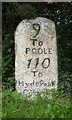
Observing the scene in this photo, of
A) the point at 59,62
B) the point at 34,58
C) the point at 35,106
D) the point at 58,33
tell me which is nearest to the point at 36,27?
the point at 34,58

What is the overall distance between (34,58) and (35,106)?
1149mm

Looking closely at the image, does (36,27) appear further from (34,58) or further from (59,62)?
(59,62)

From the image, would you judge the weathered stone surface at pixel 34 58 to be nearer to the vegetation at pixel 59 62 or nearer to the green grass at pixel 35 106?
the vegetation at pixel 59 62

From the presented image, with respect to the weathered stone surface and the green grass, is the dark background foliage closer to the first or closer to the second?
the weathered stone surface

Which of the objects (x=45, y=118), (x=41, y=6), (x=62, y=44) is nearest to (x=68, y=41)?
(x=62, y=44)

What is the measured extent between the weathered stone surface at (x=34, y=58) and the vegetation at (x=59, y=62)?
0.80 feet

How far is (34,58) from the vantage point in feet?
20.1

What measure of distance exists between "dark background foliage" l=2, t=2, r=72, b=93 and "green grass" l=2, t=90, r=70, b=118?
0.95 metres

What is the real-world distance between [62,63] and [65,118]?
2863mm

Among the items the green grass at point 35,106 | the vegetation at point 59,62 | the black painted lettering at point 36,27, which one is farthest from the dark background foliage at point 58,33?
the green grass at point 35,106

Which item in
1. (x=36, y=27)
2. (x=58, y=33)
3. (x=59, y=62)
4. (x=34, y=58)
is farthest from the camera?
(x=58, y=33)

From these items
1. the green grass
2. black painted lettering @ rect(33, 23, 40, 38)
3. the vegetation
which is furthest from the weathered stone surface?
the green grass

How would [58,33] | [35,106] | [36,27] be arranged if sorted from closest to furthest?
[35,106], [36,27], [58,33]

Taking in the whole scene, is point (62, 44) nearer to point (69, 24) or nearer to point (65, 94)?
point (69, 24)
